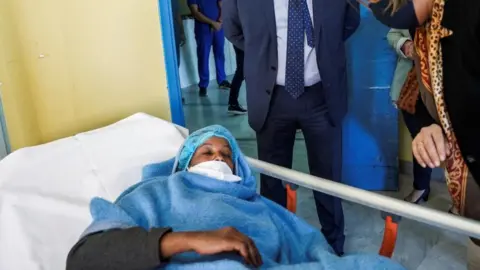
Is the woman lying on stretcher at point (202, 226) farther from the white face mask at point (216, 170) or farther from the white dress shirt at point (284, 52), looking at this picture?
the white dress shirt at point (284, 52)

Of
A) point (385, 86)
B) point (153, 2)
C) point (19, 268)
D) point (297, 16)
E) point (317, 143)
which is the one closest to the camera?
point (19, 268)

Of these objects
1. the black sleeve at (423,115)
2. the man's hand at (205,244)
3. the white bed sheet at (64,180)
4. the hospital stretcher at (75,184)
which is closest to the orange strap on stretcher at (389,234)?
the hospital stretcher at (75,184)

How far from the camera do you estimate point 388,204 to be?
129 cm

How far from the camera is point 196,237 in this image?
1.16m

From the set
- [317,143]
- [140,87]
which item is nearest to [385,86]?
[317,143]

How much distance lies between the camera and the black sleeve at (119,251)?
113 cm

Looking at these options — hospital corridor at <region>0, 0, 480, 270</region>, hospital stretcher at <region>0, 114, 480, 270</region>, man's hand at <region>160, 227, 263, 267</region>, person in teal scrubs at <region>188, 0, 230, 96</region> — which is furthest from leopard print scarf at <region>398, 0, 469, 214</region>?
person in teal scrubs at <region>188, 0, 230, 96</region>

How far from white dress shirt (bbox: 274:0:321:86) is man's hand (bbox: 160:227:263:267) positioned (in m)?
1.16

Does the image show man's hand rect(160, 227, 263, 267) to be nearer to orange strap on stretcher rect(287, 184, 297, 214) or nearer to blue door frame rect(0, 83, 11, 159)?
orange strap on stretcher rect(287, 184, 297, 214)

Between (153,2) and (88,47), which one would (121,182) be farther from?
(153,2)

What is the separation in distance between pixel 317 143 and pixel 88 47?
1.04 metres

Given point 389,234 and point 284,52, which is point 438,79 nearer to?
point 389,234

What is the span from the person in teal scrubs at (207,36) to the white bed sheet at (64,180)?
3.78 meters

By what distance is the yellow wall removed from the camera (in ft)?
5.42
